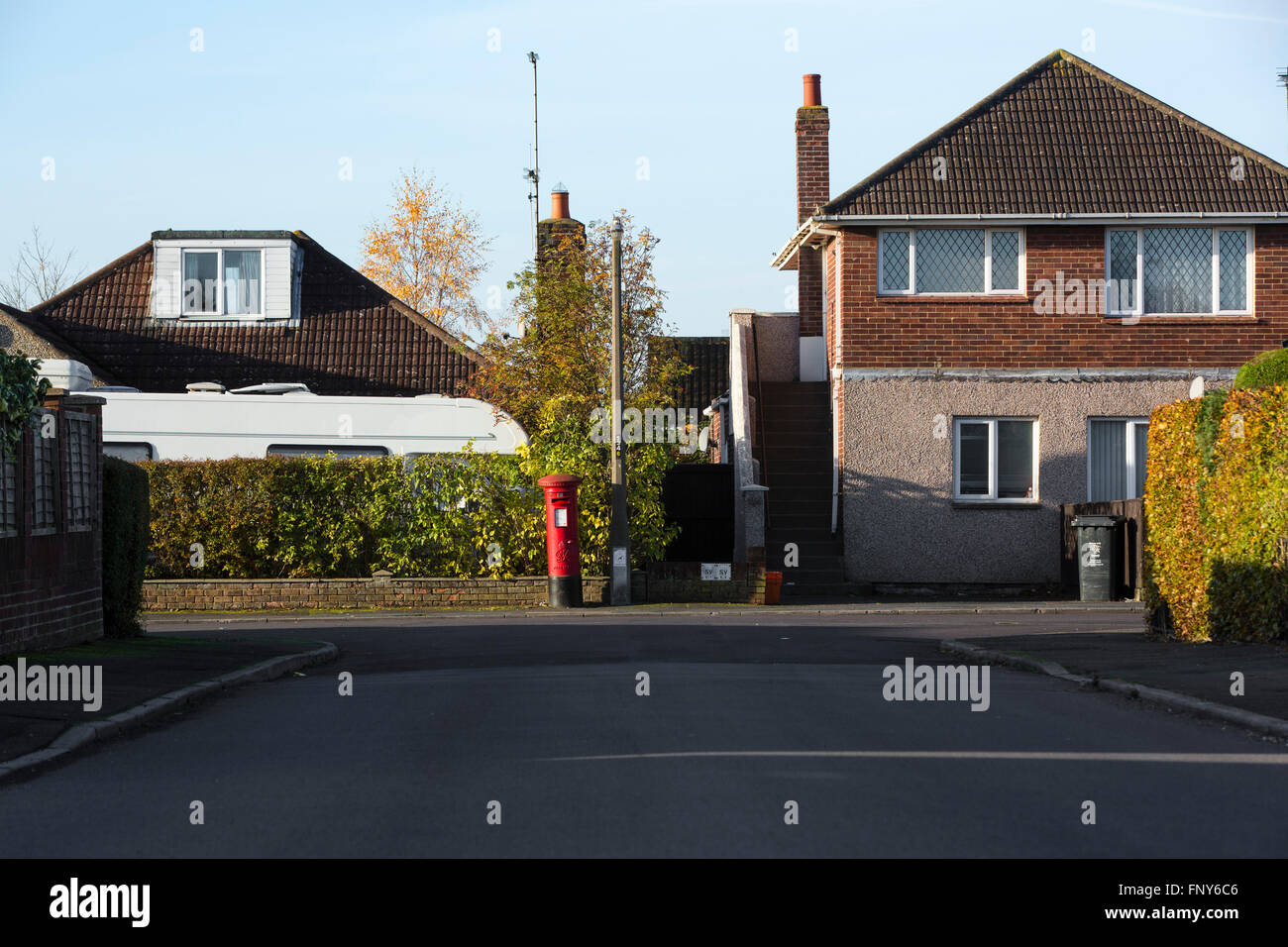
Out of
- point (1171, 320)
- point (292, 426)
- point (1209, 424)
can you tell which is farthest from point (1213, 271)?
point (292, 426)

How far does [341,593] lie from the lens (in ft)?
74.1

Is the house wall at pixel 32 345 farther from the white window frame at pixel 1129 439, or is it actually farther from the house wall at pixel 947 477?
the white window frame at pixel 1129 439

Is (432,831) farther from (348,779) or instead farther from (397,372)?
(397,372)

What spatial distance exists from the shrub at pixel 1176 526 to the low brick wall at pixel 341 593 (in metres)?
9.69

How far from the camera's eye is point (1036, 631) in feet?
56.3

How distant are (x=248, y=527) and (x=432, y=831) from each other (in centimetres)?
1761

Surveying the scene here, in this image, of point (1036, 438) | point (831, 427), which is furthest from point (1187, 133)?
point (831, 427)

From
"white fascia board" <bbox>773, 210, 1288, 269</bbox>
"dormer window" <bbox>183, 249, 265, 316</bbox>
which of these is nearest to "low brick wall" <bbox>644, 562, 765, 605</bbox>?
"white fascia board" <bbox>773, 210, 1288, 269</bbox>

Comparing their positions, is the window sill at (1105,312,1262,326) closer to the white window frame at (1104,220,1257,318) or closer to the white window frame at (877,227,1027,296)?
the white window frame at (1104,220,1257,318)

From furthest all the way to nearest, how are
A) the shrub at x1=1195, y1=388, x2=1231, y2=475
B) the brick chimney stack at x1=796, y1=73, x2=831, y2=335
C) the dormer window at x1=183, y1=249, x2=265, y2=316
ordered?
1. the dormer window at x1=183, y1=249, x2=265, y2=316
2. the brick chimney stack at x1=796, y1=73, x2=831, y2=335
3. the shrub at x1=1195, y1=388, x2=1231, y2=475

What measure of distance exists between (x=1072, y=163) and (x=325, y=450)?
46.1 feet

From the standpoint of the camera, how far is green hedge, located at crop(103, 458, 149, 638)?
14938 millimetres

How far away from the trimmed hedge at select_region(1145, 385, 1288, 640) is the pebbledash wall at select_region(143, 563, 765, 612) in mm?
8622

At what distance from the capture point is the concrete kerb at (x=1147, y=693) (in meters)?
9.23
